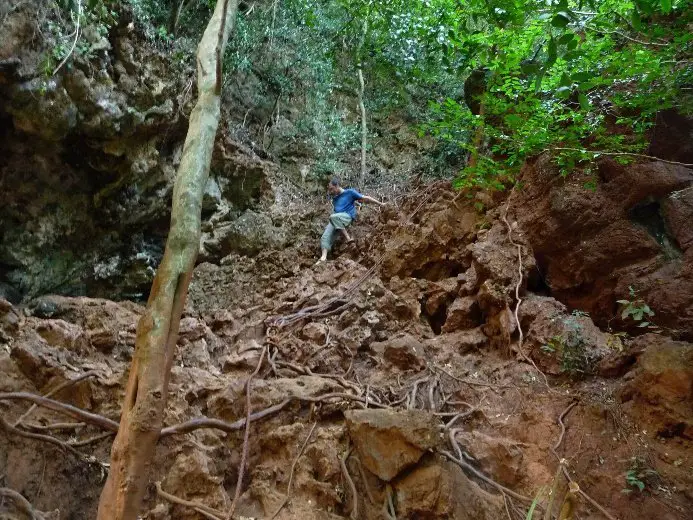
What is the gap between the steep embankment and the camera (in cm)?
365

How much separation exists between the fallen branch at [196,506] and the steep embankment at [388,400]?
0.07 meters

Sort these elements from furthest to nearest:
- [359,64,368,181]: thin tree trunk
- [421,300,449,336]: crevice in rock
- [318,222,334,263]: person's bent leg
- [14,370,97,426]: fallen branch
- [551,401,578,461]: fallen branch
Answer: [359,64,368,181]: thin tree trunk, [318,222,334,263]: person's bent leg, [421,300,449,336]: crevice in rock, [551,401,578,461]: fallen branch, [14,370,97,426]: fallen branch

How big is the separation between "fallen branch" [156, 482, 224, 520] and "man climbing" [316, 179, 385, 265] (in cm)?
465

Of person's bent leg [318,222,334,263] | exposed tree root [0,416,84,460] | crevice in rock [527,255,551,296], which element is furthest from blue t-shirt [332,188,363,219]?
exposed tree root [0,416,84,460]

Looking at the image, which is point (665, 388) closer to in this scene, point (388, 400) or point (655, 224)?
point (655, 224)

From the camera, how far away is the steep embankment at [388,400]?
365cm

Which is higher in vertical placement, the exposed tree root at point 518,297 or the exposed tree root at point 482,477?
the exposed tree root at point 518,297

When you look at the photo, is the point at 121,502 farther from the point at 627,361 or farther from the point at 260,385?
the point at 627,361

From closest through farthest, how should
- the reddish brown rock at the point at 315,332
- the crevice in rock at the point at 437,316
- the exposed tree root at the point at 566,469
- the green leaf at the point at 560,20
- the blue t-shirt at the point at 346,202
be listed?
the green leaf at the point at 560,20 < the exposed tree root at the point at 566,469 < the reddish brown rock at the point at 315,332 < the crevice in rock at the point at 437,316 < the blue t-shirt at the point at 346,202

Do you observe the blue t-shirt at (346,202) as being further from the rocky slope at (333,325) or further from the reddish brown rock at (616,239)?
the reddish brown rock at (616,239)

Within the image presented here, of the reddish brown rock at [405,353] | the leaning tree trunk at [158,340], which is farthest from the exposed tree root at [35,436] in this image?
the reddish brown rock at [405,353]

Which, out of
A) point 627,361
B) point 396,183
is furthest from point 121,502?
point 396,183

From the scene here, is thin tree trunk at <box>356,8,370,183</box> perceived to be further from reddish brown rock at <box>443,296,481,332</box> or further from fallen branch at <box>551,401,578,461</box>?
fallen branch at <box>551,401,578,461</box>

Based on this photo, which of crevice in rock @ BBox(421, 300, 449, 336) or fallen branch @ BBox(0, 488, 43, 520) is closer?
fallen branch @ BBox(0, 488, 43, 520)
